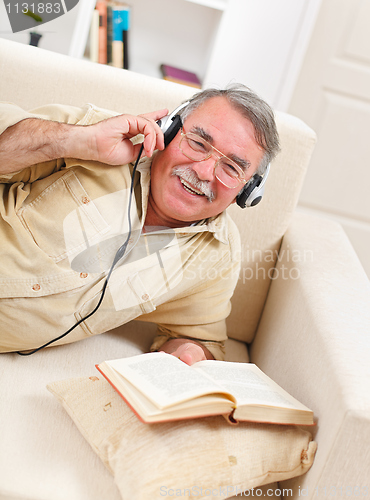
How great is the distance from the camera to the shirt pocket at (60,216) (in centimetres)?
111

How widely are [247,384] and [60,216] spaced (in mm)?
558

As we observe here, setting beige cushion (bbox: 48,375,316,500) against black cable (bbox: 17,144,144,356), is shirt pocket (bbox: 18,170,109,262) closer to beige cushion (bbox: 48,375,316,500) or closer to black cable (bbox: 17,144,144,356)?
black cable (bbox: 17,144,144,356)

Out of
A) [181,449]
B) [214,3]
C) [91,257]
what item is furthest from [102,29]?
[181,449]

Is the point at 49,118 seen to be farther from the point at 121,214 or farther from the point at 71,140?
the point at 121,214

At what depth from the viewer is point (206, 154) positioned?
1172 mm

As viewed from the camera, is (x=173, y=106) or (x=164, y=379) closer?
(x=164, y=379)

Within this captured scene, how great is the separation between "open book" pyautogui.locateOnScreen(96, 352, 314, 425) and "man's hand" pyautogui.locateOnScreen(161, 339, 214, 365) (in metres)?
0.10

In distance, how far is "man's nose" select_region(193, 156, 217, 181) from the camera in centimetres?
116

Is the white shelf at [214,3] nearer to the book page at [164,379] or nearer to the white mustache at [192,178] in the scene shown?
the white mustache at [192,178]

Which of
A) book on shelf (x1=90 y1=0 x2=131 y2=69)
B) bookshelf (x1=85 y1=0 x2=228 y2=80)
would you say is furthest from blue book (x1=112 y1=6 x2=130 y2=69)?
bookshelf (x1=85 y1=0 x2=228 y2=80)

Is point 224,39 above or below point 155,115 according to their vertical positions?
above

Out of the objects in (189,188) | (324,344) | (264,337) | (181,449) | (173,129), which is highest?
(173,129)

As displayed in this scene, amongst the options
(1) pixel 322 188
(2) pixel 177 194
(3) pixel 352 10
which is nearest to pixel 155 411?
(2) pixel 177 194

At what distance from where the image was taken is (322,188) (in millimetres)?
2902
